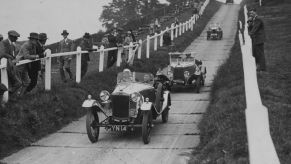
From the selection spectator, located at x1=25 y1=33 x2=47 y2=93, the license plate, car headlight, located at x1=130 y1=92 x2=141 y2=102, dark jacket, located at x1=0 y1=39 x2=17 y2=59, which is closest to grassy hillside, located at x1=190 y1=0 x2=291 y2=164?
car headlight, located at x1=130 y1=92 x2=141 y2=102

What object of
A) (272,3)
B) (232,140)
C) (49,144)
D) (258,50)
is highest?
(272,3)

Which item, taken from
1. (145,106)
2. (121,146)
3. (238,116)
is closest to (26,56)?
(145,106)

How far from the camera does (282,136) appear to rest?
6297mm

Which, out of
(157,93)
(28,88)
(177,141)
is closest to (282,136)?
(177,141)

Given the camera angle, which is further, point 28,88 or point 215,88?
point 215,88

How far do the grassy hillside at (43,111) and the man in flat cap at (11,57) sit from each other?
378 millimetres

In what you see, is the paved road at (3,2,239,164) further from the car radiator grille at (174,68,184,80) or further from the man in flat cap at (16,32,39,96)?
the car radiator grille at (174,68,184,80)

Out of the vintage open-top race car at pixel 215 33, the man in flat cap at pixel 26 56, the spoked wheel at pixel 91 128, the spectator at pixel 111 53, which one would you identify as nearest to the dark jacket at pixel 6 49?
the man in flat cap at pixel 26 56

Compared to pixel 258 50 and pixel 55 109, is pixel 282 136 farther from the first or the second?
pixel 258 50

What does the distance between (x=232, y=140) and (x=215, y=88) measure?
7.63m

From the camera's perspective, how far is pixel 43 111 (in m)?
10.2

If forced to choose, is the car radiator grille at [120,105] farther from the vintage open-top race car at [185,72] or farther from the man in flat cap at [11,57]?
the vintage open-top race car at [185,72]

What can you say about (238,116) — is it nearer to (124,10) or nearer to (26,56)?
(26,56)

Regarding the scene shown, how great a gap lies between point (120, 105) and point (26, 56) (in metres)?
2.55
